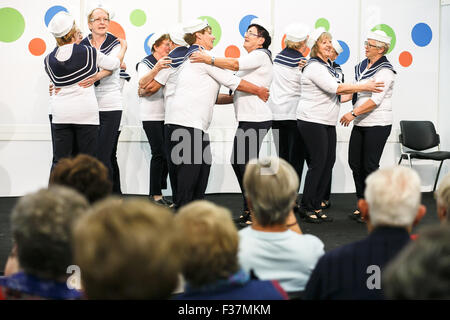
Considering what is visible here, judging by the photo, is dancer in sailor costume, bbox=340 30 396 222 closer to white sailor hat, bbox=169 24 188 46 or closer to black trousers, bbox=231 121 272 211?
black trousers, bbox=231 121 272 211

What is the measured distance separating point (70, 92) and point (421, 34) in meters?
4.31

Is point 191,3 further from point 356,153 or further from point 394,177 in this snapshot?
point 394,177

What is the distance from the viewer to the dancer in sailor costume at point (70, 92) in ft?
12.5

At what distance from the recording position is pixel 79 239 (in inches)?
39.5

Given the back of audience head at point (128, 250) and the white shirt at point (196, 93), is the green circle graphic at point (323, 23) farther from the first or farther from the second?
the back of audience head at point (128, 250)

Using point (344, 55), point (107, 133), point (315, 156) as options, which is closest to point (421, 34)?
point (344, 55)

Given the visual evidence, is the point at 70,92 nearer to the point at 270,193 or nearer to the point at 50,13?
the point at 50,13

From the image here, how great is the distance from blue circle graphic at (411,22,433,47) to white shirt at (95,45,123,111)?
11.9 ft

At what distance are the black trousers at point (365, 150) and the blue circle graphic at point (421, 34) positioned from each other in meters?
2.39

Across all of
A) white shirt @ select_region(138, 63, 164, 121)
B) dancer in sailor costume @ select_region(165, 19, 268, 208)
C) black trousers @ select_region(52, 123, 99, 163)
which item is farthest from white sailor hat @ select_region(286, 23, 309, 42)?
black trousers @ select_region(52, 123, 99, 163)

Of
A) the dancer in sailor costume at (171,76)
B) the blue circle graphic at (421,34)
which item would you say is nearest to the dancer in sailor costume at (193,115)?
the dancer in sailor costume at (171,76)

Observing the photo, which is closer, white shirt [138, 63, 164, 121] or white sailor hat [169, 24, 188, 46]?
white sailor hat [169, 24, 188, 46]

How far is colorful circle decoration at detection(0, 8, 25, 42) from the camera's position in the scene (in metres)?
5.28

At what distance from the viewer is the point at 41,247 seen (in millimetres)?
1282
